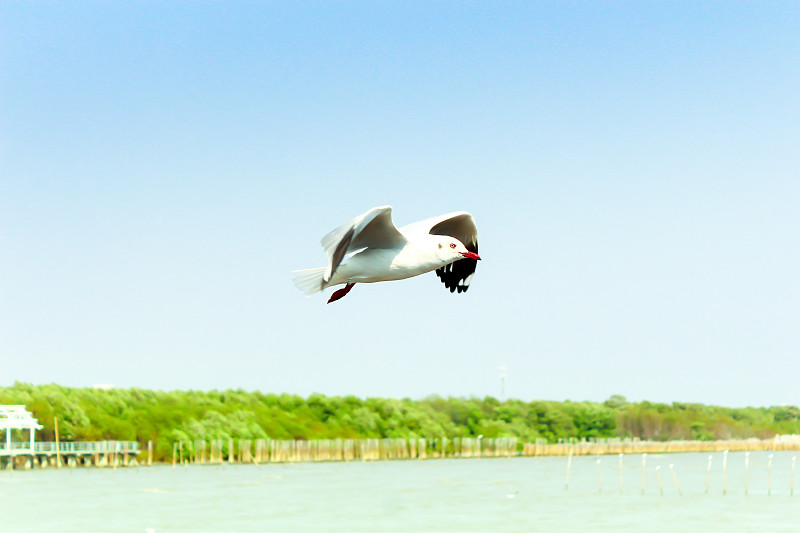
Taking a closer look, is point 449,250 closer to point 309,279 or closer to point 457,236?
point 309,279

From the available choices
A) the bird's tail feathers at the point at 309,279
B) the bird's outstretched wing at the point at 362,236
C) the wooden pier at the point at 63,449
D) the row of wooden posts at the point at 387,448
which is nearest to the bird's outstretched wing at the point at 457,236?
the bird's tail feathers at the point at 309,279

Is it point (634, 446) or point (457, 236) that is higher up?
point (457, 236)

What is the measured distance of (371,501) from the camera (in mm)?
64438

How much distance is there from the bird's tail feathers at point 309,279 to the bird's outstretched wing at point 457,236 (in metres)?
0.65

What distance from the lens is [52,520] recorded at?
52781mm

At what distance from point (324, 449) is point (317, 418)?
412 centimetres

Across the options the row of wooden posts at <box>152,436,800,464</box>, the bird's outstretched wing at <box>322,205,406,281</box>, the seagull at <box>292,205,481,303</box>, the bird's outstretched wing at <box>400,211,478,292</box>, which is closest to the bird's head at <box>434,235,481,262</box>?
the seagull at <box>292,205,481,303</box>

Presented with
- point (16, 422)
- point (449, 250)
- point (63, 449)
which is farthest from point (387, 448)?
point (449, 250)

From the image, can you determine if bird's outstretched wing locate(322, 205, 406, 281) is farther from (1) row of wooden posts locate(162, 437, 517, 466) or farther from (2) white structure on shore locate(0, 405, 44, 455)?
(1) row of wooden posts locate(162, 437, 517, 466)

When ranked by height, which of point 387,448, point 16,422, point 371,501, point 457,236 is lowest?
point 371,501

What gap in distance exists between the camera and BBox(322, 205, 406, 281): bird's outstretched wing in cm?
487

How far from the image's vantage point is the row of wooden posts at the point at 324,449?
80250mm

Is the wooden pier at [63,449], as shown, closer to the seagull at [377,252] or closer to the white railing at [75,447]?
the white railing at [75,447]

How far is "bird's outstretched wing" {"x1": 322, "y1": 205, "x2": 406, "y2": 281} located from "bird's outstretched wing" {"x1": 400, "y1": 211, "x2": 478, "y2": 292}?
875 mm
